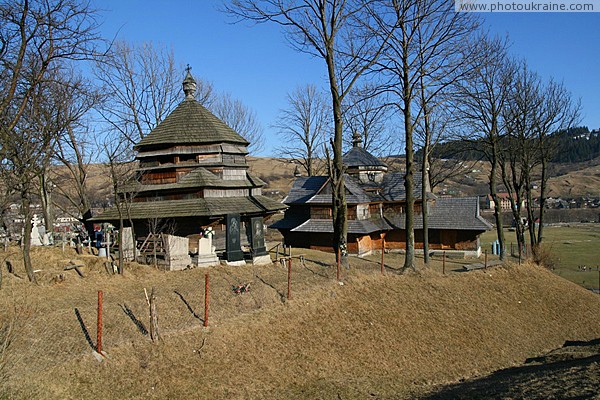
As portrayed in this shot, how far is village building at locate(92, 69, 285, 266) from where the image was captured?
21625mm

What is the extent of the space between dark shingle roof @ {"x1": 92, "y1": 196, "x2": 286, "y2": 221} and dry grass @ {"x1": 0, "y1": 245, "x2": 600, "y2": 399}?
3.15 m

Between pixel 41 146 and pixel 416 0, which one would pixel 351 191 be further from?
pixel 41 146

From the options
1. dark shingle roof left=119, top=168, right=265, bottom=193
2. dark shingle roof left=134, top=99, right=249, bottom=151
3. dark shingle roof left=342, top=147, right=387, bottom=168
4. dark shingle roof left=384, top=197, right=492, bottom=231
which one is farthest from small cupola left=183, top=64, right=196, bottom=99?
dark shingle roof left=384, top=197, right=492, bottom=231

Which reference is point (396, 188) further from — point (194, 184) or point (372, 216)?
point (194, 184)

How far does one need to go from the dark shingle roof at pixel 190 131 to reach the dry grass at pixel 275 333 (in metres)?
7.35

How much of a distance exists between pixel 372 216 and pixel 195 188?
55.4 ft

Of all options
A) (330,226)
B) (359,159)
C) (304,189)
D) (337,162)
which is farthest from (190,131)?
(359,159)

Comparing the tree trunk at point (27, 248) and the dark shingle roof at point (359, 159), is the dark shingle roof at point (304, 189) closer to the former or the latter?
the dark shingle roof at point (359, 159)

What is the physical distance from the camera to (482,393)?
9344 millimetres

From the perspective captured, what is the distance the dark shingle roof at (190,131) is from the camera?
23.4 metres

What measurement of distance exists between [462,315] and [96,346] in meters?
13.3

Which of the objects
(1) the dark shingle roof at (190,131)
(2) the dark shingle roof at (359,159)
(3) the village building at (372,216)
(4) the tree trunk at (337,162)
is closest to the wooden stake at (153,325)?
(4) the tree trunk at (337,162)

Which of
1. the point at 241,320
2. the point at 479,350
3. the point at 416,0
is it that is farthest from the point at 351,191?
the point at 241,320

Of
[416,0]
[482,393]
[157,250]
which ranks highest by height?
[416,0]
